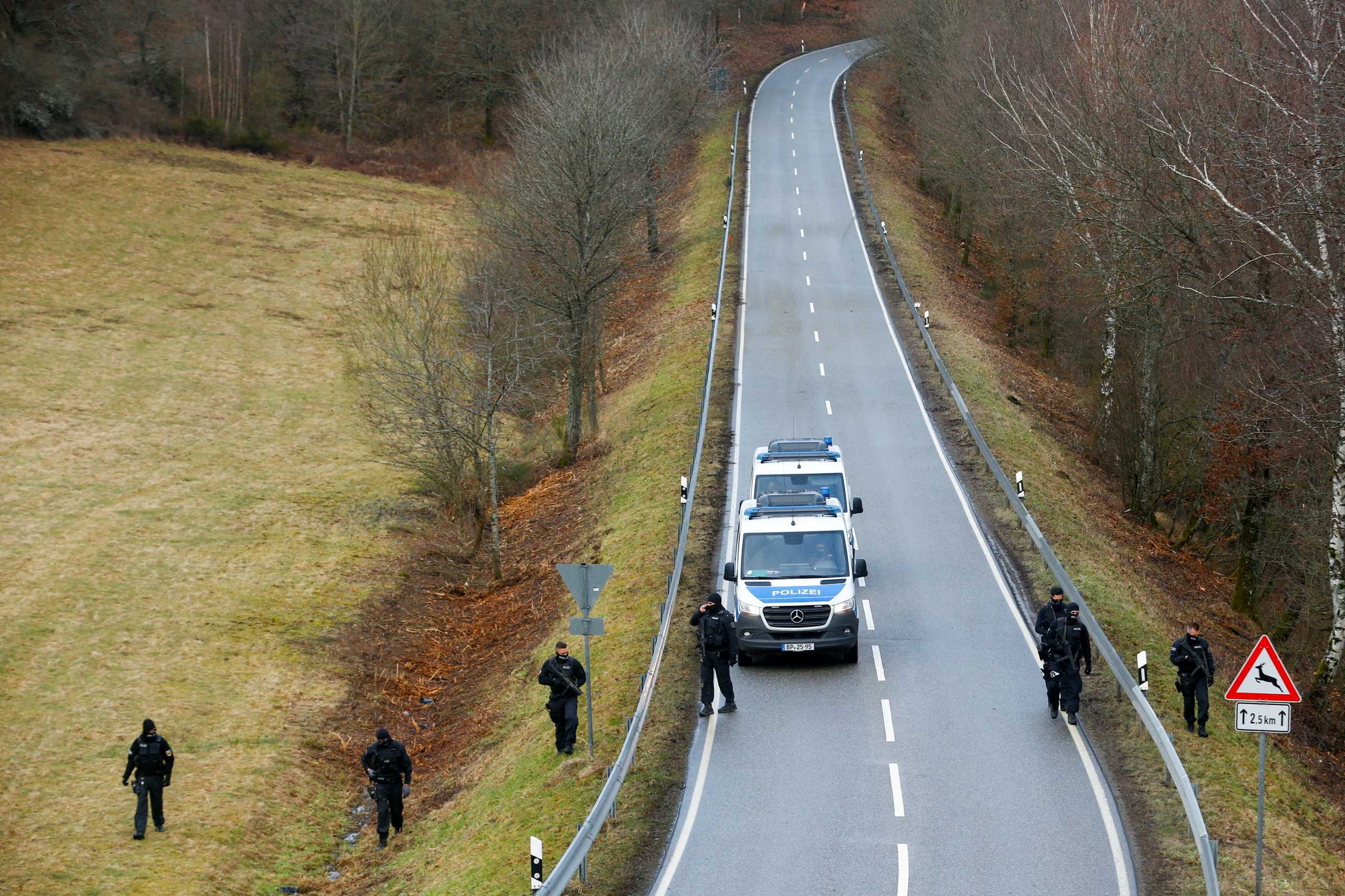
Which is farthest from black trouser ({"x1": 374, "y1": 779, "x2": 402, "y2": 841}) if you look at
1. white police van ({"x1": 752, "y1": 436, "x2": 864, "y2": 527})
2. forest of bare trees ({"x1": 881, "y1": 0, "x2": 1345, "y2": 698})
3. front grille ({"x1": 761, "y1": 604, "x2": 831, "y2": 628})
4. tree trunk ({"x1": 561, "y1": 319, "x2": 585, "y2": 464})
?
tree trunk ({"x1": 561, "y1": 319, "x2": 585, "y2": 464})

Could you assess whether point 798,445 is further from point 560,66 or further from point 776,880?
point 560,66

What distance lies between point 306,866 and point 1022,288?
33.1 metres

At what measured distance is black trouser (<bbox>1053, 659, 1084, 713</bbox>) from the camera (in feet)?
53.3

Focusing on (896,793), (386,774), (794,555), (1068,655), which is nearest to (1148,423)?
(794,555)

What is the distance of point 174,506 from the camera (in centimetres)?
3294

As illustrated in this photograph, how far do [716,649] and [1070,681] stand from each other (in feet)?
15.3

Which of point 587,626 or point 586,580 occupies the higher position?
point 586,580

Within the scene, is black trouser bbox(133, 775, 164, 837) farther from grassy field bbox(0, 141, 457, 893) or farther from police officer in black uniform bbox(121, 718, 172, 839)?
grassy field bbox(0, 141, 457, 893)

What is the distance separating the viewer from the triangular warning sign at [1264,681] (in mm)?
12523

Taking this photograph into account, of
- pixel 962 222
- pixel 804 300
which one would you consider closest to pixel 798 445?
pixel 804 300

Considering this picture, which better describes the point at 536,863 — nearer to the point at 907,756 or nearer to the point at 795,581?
the point at 907,756

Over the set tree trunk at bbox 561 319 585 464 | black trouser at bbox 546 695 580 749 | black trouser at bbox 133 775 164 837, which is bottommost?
black trouser at bbox 133 775 164 837

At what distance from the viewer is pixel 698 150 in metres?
70.6

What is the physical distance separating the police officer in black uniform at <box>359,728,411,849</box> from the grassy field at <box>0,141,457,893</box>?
1.60 meters
